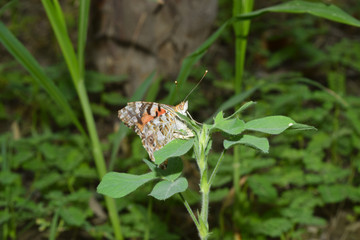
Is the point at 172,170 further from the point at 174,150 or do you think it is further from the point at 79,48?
the point at 79,48

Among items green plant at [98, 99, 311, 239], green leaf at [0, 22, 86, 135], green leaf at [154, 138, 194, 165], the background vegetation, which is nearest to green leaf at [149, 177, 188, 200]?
green plant at [98, 99, 311, 239]

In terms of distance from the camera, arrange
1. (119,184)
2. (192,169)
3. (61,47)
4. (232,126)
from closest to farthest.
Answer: (232,126) < (119,184) < (61,47) < (192,169)

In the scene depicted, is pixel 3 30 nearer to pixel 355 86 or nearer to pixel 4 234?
pixel 4 234

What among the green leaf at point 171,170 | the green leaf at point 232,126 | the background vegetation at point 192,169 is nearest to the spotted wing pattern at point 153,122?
the green leaf at point 171,170

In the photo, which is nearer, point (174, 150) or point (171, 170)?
point (174, 150)

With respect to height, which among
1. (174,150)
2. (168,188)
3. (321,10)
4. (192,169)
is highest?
(321,10)

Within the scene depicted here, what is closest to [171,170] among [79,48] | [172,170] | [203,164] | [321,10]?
[172,170]
